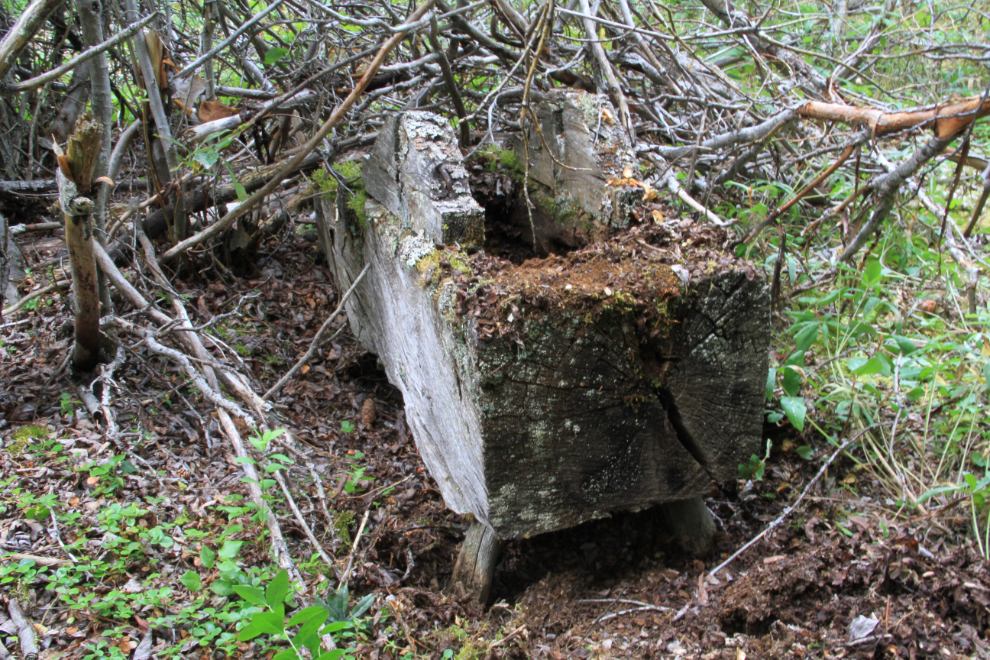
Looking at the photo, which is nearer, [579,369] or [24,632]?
[24,632]

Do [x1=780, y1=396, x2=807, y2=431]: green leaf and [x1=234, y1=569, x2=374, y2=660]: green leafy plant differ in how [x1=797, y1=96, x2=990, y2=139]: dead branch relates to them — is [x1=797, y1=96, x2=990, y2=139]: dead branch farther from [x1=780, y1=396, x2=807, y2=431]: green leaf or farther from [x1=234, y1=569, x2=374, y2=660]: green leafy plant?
[x1=234, y1=569, x2=374, y2=660]: green leafy plant

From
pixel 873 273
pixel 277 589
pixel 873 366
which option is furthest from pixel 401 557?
pixel 873 273

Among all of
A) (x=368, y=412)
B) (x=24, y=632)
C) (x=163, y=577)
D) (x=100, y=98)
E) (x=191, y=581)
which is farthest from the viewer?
(x=368, y=412)

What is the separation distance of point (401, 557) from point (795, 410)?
1.73 m

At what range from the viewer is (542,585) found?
2389 millimetres

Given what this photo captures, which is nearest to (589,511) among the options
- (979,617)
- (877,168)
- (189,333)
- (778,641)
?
(778,641)

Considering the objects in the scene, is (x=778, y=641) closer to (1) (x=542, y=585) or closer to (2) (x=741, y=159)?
(1) (x=542, y=585)

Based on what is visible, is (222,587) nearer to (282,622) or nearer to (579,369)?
(282,622)

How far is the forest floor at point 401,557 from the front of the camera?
1876mm

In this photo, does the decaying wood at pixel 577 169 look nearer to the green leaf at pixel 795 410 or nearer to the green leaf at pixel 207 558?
the green leaf at pixel 795 410

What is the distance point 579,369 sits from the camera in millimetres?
1966

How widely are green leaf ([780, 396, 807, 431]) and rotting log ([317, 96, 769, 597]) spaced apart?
284mm

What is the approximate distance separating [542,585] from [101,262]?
2711mm

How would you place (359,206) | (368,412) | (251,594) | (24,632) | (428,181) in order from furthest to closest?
(368,412)
(359,206)
(428,181)
(24,632)
(251,594)
